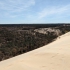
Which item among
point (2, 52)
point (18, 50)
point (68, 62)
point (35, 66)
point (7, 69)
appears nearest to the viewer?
point (7, 69)

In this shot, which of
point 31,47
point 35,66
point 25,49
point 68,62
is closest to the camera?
point 35,66

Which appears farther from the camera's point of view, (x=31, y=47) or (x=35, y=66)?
(x=31, y=47)

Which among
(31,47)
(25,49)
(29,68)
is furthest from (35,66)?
(31,47)

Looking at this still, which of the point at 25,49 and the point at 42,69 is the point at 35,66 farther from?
the point at 25,49

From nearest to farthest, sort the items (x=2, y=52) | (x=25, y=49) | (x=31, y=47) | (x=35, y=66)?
1. (x=35, y=66)
2. (x=2, y=52)
3. (x=25, y=49)
4. (x=31, y=47)

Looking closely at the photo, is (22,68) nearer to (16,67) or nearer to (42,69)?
(16,67)

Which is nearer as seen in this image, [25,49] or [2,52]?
[2,52]

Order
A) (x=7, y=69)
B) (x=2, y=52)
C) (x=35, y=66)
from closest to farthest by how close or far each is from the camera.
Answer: (x=7, y=69) → (x=35, y=66) → (x=2, y=52)

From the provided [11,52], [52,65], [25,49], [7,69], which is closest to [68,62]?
[52,65]
